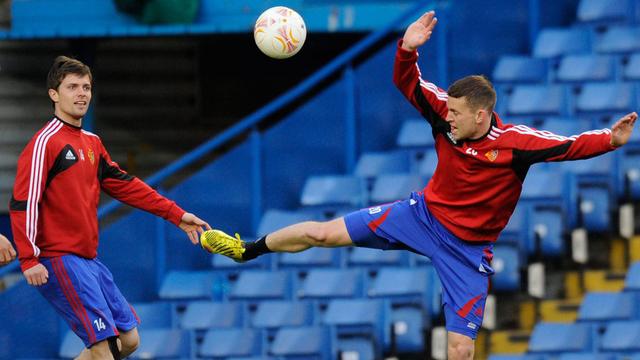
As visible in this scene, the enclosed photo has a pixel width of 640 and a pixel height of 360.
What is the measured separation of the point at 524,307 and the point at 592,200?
3.43 ft

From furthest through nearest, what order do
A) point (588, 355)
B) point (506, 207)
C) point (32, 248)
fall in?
point (588, 355), point (506, 207), point (32, 248)

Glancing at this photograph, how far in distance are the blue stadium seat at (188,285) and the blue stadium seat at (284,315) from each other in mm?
582

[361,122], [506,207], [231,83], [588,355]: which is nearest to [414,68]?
[506,207]

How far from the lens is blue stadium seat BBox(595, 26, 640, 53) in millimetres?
12336

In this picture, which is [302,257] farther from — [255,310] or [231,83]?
[231,83]

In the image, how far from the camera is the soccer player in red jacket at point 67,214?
25.6ft

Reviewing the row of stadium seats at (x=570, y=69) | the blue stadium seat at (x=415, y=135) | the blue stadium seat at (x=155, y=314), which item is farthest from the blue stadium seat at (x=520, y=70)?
the blue stadium seat at (x=155, y=314)

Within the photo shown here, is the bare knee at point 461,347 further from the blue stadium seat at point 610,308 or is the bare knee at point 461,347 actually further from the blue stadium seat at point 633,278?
the blue stadium seat at point 633,278

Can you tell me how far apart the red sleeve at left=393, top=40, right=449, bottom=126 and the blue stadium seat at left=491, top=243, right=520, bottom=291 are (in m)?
2.96

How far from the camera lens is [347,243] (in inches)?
333

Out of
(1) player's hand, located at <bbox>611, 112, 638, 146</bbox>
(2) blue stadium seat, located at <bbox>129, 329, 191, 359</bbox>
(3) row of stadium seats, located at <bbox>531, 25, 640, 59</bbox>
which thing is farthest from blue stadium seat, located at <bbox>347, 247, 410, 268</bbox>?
(1) player's hand, located at <bbox>611, 112, 638, 146</bbox>

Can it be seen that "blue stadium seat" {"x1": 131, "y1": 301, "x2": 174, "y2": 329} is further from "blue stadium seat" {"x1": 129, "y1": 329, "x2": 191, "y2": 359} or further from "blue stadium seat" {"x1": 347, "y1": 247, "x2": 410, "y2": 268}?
"blue stadium seat" {"x1": 347, "y1": 247, "x2": 410, "y2": 268}

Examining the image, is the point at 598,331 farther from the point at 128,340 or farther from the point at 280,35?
the point at 128,340

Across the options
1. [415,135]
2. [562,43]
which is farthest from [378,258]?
[562,43]
